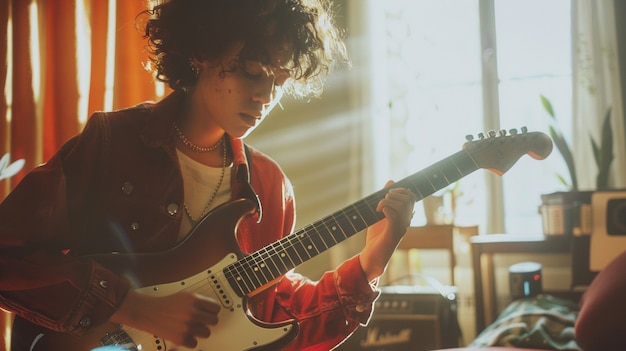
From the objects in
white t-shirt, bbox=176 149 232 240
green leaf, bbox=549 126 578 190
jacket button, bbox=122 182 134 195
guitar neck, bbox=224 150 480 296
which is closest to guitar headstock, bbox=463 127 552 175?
guitar neck, bbox=224 150 480 296

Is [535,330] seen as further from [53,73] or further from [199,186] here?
[53,73]

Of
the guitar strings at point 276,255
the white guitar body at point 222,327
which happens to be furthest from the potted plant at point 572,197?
the white guitar body at point 222,327

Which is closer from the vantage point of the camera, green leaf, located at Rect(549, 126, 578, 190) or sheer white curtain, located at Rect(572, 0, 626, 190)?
green leaf, located at Rect(549, 126, 578, 190)

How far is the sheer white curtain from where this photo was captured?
2846 mm

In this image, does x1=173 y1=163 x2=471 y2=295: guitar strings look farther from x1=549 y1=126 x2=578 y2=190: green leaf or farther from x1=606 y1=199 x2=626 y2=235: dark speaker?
x1=549 y1=126 x2=578 y2=190: green leaf

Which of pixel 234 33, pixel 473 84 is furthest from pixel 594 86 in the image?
pixel 234 33

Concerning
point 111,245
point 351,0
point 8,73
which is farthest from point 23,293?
point 351,0

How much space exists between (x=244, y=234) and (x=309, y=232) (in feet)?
0.39

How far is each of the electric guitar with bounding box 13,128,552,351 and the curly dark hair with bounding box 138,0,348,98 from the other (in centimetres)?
26

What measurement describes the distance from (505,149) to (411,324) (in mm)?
1206

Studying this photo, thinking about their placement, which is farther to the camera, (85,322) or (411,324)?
(411,324)

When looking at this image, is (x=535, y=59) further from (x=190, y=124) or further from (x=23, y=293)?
(x=23, y=293)

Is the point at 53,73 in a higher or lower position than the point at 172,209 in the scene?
higher

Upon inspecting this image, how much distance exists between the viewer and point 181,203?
3.48 feet
